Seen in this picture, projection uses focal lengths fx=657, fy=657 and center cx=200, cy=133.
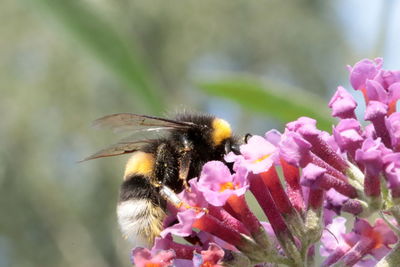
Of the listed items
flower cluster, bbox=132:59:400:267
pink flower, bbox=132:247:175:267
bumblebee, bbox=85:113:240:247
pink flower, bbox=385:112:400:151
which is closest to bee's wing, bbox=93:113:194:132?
bumblebee, bbox=85:113:240:247

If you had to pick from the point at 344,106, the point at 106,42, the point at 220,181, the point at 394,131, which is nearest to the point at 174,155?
the point at 220,181

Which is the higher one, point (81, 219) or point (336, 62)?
point (336, 62)

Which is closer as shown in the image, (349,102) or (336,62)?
(349,102)

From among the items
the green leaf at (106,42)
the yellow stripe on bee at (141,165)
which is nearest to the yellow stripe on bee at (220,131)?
the yellow stripe on bee at (141,165)

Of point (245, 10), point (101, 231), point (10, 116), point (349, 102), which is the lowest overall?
point (349, 102)

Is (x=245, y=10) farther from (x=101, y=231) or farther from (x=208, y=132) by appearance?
(x=208, y=132)

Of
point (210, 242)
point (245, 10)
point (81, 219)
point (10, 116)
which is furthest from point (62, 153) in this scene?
point (210, 242)
